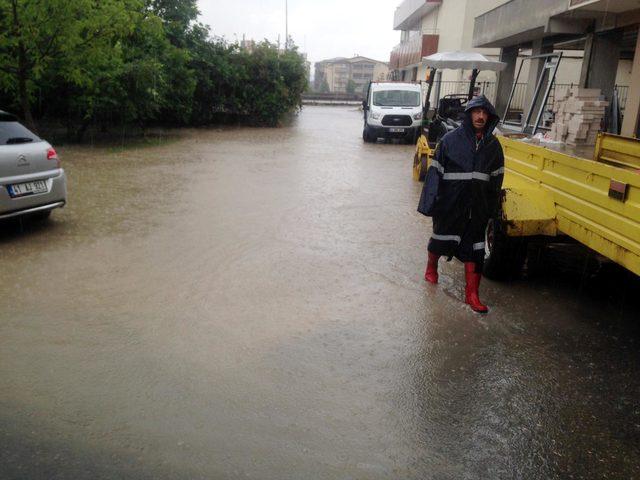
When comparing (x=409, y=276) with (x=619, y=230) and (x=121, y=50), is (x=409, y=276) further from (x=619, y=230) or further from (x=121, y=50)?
(x=121, y=50)

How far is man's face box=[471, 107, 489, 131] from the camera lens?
4.74 meters

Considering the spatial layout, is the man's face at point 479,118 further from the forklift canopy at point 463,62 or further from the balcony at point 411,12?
the balcony at point 411,12

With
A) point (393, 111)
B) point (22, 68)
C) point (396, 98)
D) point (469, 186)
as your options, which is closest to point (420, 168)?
point (469, 186)

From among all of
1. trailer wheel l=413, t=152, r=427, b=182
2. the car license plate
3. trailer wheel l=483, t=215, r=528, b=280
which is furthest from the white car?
trailer wheel l=413, t=152, r=427, b=182

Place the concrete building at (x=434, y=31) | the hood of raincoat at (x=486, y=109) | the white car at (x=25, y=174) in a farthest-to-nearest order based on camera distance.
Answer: the concrete building at (x=434, y=31) → the white car at (x=25, y=174) → the hood of raincoat at (x=486, y=109)

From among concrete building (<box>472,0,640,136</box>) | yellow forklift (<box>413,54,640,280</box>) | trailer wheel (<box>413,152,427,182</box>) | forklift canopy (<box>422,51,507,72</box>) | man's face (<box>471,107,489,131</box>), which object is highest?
concrete building (<box>472,0,640,136</box>)

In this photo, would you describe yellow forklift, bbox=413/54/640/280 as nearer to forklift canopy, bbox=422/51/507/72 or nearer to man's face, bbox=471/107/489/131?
man's face, bbox=471/107/489/131

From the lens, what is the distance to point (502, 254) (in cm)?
555

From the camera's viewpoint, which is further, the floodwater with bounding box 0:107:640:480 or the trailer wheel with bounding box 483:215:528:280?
the trailer wheel with bounding box 483:215:528:280

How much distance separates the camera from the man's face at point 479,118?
474 cm

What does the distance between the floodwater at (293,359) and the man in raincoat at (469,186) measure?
0.50 metres

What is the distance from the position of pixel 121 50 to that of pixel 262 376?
13.6 metres

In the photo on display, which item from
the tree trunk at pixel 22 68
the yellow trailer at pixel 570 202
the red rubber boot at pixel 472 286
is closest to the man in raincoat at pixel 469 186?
the red rubber boot at pixel 472 286

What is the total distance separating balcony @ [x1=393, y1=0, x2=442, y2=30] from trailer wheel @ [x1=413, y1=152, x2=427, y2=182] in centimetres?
2872
